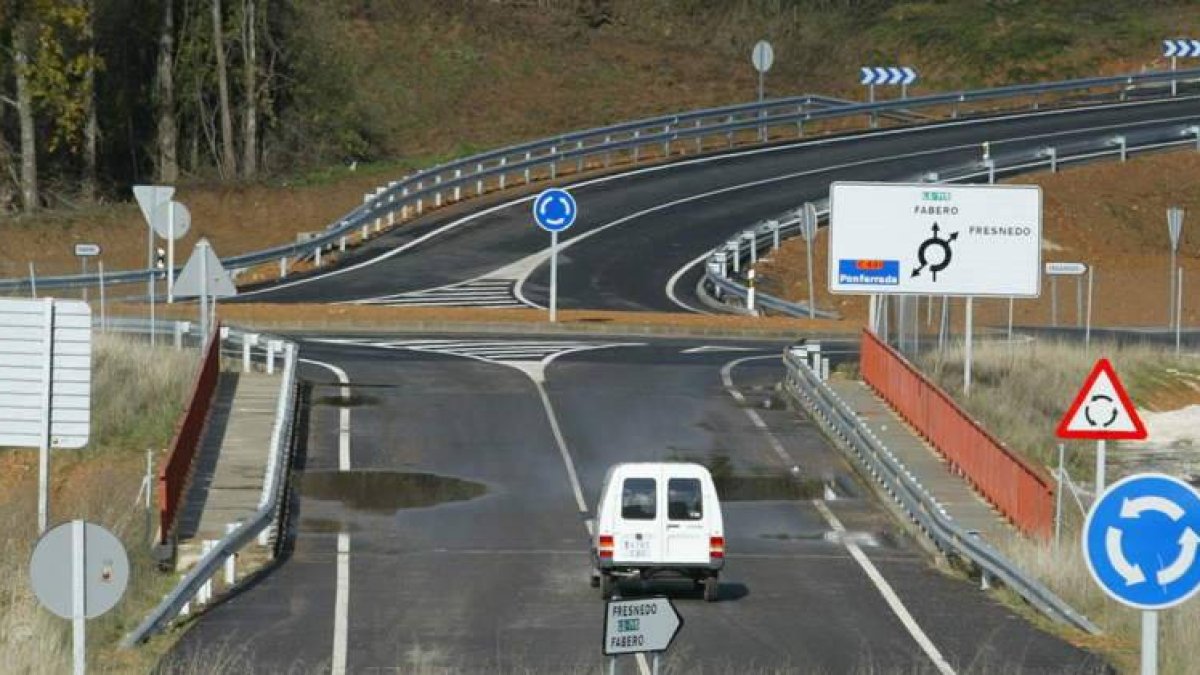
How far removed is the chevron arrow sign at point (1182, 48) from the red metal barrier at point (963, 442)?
143 feet

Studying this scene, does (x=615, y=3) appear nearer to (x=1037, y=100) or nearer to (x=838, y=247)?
(x=1037, y=100)

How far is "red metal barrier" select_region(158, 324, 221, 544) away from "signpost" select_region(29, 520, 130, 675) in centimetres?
813

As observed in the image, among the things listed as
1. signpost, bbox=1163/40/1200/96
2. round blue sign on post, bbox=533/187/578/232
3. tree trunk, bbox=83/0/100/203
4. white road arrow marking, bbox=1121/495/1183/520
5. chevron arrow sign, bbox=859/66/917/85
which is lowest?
white road arrow marking, bbox=1121/495/1183/520

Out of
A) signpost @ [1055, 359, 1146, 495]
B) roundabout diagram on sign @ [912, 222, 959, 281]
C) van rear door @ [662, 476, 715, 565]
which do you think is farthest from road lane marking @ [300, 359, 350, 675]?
roundabout diagram on sign @ [912, 222, 959, 281]

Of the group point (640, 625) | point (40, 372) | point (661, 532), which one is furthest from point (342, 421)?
point (640, 625)

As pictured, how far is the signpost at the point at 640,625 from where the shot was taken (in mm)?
13086

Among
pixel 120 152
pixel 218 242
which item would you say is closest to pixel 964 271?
pixel 218 242

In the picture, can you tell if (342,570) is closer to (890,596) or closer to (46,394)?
(46,394)

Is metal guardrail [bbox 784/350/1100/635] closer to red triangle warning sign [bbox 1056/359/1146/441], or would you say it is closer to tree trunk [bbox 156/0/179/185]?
red triangle warning sign [bbox 1056/359/1146/441]

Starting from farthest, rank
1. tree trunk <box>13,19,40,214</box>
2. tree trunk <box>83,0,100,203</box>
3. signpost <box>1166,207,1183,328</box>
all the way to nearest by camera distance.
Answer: tree trunk <box>83,0,100,203</box> < tree trunk <box>13,19,40,214</box> < signpost <box>1166,207,1183,328</box>

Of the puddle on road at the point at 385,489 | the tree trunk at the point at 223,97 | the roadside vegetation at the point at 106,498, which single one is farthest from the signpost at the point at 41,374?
the tree trunk at the point at 223,97

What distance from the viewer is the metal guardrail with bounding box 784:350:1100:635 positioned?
68.2 feet

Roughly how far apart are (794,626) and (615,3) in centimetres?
6927

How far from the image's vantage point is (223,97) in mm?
63344
